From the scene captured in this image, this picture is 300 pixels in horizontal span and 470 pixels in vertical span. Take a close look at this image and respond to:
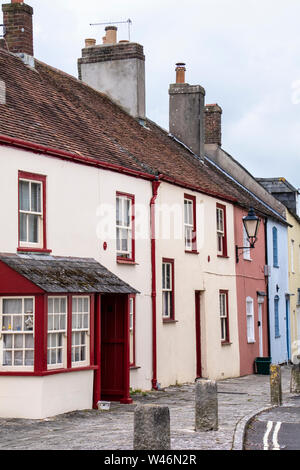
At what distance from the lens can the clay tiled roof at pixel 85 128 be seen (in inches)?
730

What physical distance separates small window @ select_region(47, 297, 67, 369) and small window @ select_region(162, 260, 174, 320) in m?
6.13

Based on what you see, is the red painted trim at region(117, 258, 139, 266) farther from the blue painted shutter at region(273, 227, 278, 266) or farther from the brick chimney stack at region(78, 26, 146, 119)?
the blue painted shutter at region(273, 227, 278, 266)

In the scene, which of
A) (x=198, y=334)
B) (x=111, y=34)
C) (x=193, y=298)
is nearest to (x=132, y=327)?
(x=193, y=298)

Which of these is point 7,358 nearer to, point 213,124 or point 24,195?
point 24,195

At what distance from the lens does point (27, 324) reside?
51.9 ft

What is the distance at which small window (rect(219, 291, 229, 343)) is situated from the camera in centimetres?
2661

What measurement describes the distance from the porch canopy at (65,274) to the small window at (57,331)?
35 centimetres

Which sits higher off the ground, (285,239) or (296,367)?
(285,239)

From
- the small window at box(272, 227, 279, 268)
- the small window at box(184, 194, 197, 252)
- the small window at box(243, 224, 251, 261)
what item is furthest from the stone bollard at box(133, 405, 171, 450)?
the small window at box(272, 227, 279, 268)

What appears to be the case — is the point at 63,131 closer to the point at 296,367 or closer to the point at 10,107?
the point at 10,107

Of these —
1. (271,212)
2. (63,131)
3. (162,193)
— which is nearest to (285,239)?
(271,212)

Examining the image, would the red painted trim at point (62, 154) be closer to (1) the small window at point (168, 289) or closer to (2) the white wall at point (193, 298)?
(2) the white wall at point (193, 298)

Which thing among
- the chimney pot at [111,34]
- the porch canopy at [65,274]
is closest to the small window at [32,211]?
the porch canopy at [65,274]
